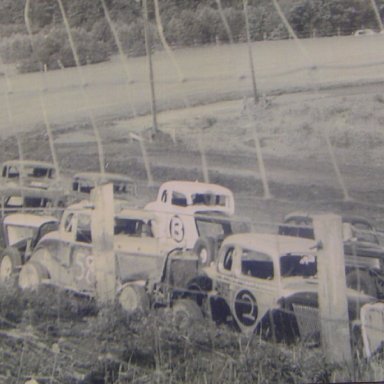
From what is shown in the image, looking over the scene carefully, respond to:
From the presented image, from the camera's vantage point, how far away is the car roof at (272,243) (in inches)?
150

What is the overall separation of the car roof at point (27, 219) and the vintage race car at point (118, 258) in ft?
0.22

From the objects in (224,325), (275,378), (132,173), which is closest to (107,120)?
(132,173)

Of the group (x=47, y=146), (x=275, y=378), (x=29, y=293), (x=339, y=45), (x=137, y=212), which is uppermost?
(x=339, y=45)

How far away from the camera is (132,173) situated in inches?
162

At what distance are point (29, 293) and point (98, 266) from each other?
364mm

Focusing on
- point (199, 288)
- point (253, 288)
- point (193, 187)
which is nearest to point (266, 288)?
point (253, 288)

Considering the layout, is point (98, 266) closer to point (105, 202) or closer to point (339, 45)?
point (105, 202)

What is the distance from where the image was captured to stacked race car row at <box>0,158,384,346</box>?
3.79 meters

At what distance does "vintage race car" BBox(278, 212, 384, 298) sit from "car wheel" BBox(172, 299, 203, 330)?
19.9 inches

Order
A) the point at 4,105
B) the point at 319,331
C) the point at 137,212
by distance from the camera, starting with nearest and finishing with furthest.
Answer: the point at 319,331, the point at 137,212, the point at 4,105

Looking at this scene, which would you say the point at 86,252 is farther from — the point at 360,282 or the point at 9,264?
Result: the point at 360,282

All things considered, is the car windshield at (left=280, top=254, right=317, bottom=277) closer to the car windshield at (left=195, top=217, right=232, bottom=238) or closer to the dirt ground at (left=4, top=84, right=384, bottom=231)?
the dirt ground at (left=4, top=84, right=384, bottom=231)

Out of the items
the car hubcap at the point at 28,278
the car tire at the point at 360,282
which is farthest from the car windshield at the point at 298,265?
the car hubcap at the point at 28,278

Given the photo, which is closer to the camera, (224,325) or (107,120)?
(224,325)
